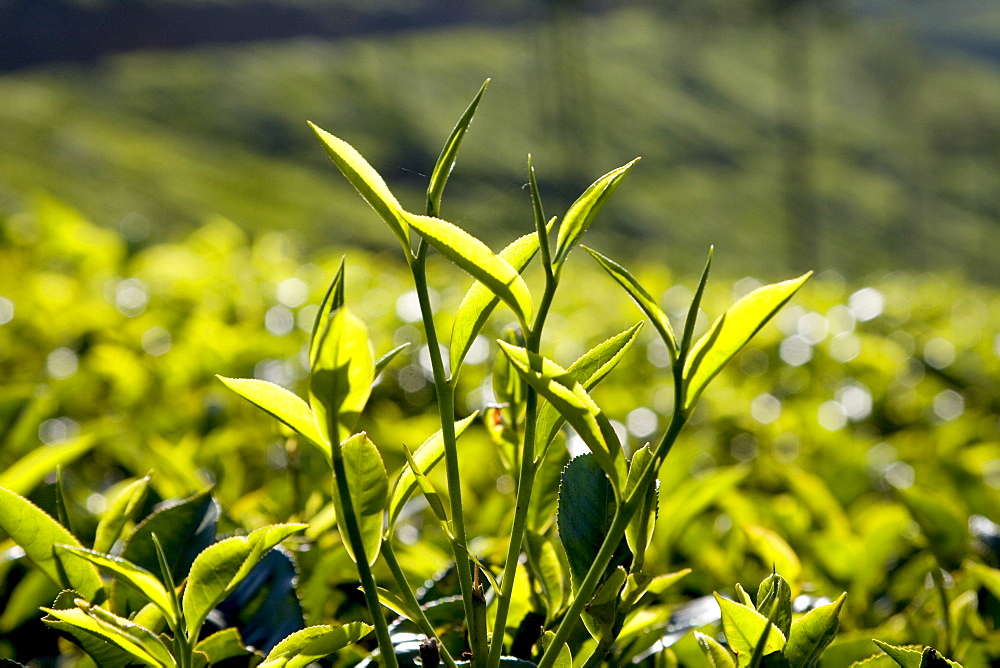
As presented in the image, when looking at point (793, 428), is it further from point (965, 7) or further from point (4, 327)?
point (965, 7)

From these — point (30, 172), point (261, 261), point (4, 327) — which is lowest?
point (30, 172)

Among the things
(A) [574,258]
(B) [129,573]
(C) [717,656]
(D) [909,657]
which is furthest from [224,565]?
(A) [574,258]

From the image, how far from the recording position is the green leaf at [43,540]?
0.76m

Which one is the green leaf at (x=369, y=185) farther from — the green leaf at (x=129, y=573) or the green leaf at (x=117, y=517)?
the green leaf at (x=117, y=517)

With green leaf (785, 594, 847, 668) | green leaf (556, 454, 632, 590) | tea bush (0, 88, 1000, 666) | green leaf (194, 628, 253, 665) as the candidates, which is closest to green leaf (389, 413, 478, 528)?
tea bush (0, 88, 1000, 666)

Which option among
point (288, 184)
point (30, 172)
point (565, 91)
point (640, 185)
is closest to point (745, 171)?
point (640, 185)

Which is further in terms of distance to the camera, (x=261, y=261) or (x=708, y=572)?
(x=261, y=261)

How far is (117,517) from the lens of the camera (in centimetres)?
87

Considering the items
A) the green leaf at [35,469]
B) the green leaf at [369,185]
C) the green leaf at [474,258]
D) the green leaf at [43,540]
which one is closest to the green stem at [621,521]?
the green leaf at [474,258]

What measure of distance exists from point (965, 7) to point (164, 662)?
145412 millimetres

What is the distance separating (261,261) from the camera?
3432 millimetres

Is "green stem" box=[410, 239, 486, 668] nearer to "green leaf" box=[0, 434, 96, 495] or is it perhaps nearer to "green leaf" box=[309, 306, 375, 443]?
"green leaf" box=[309, 306, 375, 443]

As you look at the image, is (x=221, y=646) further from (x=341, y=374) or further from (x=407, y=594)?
(x=341, y=374)

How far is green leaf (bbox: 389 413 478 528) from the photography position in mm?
701
